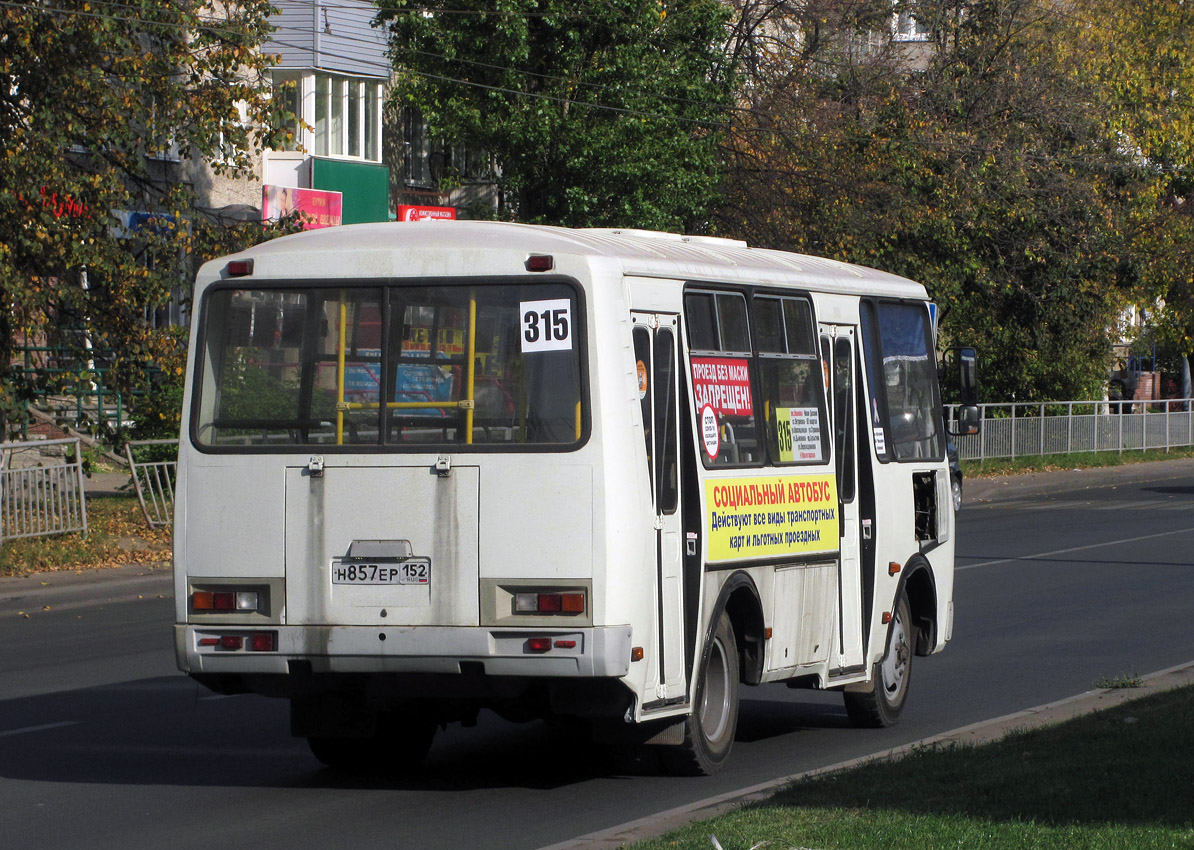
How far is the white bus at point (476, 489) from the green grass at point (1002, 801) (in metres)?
1.11

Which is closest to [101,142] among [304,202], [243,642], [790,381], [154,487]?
[154,487]

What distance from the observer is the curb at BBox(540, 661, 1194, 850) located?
277 inches

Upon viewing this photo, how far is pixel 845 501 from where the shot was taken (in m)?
10.1

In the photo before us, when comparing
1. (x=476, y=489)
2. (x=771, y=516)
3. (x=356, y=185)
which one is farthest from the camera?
(x=356, y=185)

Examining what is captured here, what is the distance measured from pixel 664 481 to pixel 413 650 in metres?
1.43

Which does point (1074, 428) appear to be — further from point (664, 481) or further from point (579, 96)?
point (664, 481)

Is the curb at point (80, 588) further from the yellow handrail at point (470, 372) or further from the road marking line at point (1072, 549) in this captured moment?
the yellow handrail at point (470, 372)

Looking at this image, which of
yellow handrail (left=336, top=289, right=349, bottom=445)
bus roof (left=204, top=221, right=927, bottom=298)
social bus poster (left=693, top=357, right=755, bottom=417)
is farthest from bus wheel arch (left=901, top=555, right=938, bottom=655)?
yellow handrail (left=336, top=289, right=349, bottom=445)

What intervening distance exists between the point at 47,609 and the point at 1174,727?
11955 mm

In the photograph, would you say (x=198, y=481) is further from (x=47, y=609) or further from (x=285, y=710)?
(x=47, y=609)

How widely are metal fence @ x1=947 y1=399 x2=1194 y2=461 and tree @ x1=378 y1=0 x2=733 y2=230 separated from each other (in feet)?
34.1

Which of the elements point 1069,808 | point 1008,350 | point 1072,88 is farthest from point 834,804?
point 1008,350

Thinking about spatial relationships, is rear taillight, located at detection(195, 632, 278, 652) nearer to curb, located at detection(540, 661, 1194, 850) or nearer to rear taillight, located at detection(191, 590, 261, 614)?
rear taillight, located at detection(191, 590, 261, 614)

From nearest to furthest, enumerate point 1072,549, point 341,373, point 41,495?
1. point 341,373
2. point 41,495
3. point 1072,549
